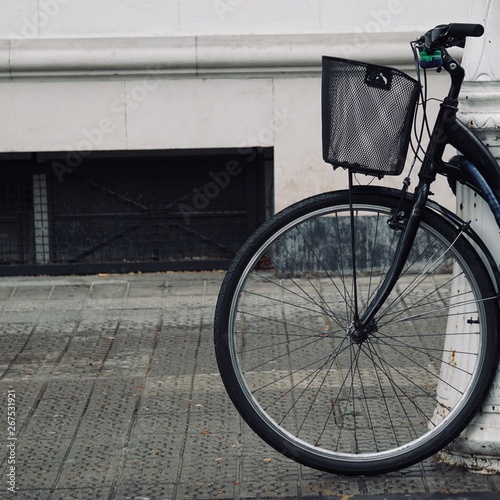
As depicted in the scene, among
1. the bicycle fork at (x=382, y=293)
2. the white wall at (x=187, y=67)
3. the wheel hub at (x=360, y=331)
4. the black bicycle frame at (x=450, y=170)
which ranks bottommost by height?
the wheel hub at (x=360, y=331)

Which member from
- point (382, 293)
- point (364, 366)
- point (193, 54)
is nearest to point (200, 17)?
point (193, 54)

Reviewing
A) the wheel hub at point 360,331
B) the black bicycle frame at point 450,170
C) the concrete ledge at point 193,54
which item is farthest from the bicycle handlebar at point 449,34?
the concrete ledge at point 193,54

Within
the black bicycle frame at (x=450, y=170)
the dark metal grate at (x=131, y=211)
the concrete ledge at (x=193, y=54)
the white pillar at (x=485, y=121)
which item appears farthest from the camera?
the dark metal grate at (x=131, y=211)

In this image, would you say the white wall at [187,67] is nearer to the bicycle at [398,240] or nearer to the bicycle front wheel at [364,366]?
the bicycle front wheel at [364,366]

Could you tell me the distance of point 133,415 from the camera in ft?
16.6

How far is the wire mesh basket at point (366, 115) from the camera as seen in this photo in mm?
3814

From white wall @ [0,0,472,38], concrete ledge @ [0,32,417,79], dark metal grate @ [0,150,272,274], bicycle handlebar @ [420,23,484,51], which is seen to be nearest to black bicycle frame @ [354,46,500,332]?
bicycle handlebar @ [420,23,484,51]

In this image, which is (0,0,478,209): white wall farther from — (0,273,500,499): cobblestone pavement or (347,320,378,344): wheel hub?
(347,320,378,344): wheel hub

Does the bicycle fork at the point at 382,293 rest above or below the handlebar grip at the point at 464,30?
below

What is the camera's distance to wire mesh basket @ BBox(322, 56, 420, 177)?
381 cm

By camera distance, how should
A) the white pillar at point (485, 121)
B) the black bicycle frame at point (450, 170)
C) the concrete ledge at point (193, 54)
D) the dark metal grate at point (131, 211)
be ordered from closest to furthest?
the black bicycle frame at point (450, 170) → the white pillar at point (485, 121) → the concrete ledge at point (193, 54) → the dark metal grate at point (131, 211)

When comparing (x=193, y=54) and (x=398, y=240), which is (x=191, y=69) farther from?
(x=398, y=240)

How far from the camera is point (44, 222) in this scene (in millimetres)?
8133

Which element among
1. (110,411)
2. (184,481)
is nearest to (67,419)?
(110,411)
